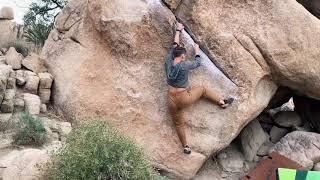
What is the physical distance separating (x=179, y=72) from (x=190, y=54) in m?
0.51

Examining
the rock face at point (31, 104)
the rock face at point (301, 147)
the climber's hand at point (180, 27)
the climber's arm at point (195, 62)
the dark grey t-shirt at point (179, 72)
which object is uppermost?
the climber's hand at point (180, 27)

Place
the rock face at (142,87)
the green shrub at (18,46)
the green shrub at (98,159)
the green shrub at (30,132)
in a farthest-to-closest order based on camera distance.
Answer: the green shrub at (18,46) < the rock face at (142,87) < the green shrub at (30,132) < the green shrub at (98,159)

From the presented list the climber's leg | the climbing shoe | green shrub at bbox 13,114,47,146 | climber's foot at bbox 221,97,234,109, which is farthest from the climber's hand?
green shrub at bbox 13,114,47,146

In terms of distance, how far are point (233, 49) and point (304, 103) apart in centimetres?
276

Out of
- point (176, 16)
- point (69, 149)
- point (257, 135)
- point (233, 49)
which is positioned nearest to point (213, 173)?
point (257, 135)

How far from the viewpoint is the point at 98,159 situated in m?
5.89

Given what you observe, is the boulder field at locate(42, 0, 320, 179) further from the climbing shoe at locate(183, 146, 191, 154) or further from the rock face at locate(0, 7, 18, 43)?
the rock face at locate(0, 7, 18, 43)

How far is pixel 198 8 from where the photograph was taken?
8539 millimetres

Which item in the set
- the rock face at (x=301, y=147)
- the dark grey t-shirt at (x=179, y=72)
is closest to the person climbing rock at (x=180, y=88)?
the dark grey t-shirt at (x=179, y=72)

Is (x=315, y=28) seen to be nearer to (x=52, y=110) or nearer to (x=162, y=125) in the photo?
(x=162, y=125)

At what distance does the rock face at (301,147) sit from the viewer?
Result: 8922 millimetres

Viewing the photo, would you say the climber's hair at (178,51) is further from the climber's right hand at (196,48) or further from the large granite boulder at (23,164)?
the large granite boulder at (23,164)

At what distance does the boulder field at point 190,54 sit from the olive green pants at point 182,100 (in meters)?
0.14

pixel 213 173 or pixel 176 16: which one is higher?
pixel 176 16
